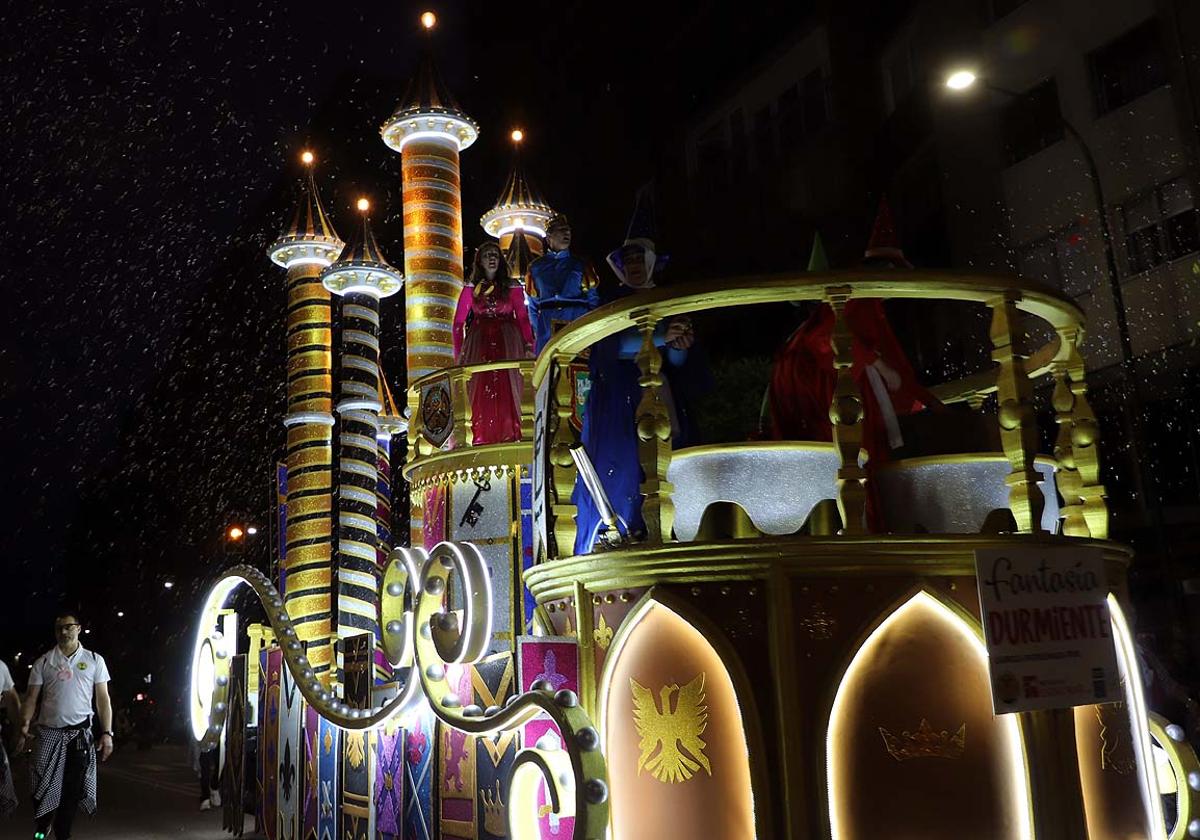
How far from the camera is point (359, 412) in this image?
14500 millimetres

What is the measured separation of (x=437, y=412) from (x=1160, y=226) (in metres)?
15.7

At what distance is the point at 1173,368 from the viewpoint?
65.4 feet

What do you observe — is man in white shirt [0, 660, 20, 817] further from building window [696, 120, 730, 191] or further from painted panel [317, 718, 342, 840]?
building window [696, 120, 730, 191]

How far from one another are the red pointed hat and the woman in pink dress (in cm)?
427

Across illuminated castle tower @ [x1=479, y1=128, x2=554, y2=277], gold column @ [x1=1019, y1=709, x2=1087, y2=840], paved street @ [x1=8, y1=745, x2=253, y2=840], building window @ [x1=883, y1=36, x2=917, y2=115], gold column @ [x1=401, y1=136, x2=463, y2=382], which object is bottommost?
paved street @ [x1=8, y1=745, x2=253, y2=840]

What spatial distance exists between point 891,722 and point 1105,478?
18.8m

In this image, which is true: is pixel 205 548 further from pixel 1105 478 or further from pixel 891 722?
pixel 891 722

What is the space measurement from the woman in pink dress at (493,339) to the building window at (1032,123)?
15484 millimetres

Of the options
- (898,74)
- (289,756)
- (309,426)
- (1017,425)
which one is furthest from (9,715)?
(898,74)

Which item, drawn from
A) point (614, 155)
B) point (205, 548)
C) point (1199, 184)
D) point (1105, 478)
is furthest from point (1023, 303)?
point (205, 548)

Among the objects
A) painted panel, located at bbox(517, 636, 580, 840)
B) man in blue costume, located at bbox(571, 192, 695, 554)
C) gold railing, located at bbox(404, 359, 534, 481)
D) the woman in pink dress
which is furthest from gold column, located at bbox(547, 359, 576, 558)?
the woman in pink dress

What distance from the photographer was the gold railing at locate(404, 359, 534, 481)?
9453 mm

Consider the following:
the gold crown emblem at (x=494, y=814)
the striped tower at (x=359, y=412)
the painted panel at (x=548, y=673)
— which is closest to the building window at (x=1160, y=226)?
the striped tower at (x=359, y=412)

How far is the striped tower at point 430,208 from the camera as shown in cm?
1401
